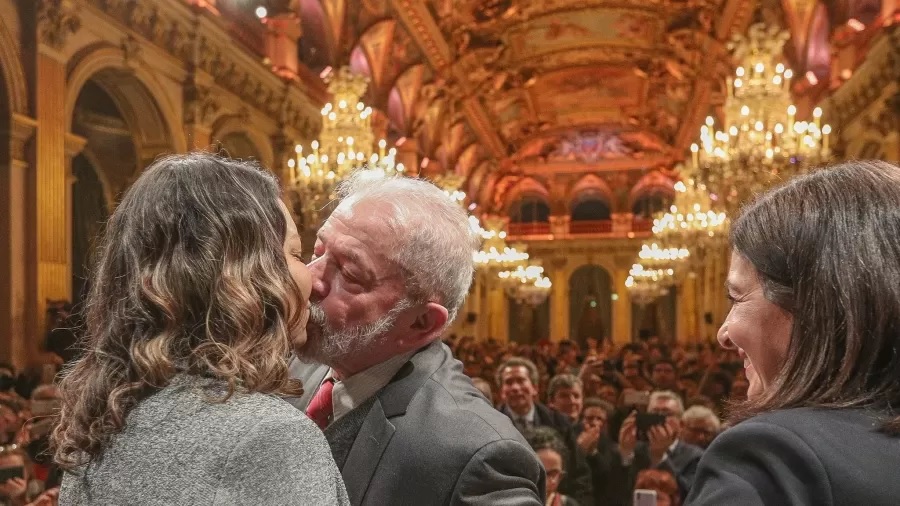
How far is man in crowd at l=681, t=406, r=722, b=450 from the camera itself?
5.64m

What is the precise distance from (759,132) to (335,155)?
481cm

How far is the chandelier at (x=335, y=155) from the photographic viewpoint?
10.1 meters

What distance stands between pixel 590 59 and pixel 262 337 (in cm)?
Result: 2389

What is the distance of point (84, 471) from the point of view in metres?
1.33

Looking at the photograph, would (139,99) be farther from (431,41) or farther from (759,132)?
(431,41)

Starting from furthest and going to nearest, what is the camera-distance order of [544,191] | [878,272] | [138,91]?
1. [544,191]
2. [138,91]
3. [878,272]

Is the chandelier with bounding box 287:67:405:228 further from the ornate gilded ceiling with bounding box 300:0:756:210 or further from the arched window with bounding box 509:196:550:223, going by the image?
the arched window with bounding box 509:196:550:223

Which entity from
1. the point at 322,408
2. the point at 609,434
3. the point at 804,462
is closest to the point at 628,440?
the point at 609,434

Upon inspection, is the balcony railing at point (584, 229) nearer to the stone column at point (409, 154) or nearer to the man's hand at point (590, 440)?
the stone column at point (409, 154)

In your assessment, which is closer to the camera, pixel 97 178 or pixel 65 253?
pixel 65 253

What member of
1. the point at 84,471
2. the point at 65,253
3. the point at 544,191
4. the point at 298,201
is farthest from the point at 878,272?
the point at 544,191

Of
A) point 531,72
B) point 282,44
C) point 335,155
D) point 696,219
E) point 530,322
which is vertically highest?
point 531,72

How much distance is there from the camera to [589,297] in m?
38.6

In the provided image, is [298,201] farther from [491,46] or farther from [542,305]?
[542,305]
